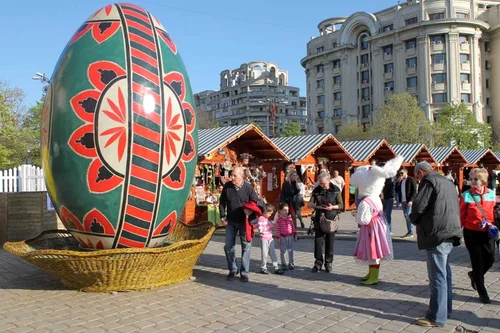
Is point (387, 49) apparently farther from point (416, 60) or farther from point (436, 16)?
point (436, 16)

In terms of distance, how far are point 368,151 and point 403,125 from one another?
945 inches

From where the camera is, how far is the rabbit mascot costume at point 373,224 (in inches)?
268

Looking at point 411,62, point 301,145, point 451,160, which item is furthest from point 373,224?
point 411,62

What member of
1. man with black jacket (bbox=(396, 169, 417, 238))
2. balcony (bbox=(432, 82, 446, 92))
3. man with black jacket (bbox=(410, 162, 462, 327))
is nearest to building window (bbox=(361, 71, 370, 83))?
balcony (bbox=(432, 82, 446, 92))

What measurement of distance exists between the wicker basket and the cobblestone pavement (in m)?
0.14

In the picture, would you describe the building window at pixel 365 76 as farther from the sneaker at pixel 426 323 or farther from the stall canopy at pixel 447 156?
the sneaker at pixel 426 323

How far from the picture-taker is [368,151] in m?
22.0

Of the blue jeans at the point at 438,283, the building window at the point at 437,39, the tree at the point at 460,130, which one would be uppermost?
the building window at the point at 437,39

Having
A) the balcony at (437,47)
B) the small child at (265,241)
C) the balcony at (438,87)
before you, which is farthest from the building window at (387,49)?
the small child at (265,241)

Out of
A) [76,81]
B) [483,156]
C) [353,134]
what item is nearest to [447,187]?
[76,81]

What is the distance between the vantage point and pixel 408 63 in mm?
65875

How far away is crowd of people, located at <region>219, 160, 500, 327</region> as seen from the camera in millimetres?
5070

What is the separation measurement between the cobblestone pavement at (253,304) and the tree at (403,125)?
123 ft

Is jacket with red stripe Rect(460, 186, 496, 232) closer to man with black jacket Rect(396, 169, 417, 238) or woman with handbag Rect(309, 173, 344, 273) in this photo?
woman with handbag Rect(309, 173, 344, 273)
